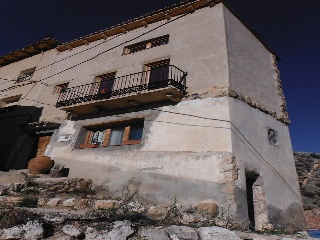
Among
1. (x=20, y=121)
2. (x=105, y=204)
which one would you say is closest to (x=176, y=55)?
(x=105, y=204)

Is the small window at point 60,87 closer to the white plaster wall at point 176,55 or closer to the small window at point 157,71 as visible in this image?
the white plaster wall at point 176,55

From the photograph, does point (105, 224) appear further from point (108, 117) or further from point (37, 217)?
point (108, 117)

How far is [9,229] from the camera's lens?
400 centimetres

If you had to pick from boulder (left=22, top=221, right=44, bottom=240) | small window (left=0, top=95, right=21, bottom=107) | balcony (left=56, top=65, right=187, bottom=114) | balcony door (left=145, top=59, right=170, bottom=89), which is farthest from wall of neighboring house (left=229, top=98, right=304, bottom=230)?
small window (left=0, top=95, right=21, bottom=107)

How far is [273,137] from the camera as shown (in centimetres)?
954

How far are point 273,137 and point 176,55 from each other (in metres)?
5.91

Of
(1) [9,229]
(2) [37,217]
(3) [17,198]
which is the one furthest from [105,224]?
(3) [17,198]

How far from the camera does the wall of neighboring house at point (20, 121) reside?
42.8 ft

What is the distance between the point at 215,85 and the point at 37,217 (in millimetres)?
7529

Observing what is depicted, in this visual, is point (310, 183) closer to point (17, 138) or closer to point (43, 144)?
point (43, 144)

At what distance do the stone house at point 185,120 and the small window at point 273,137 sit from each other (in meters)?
0.06

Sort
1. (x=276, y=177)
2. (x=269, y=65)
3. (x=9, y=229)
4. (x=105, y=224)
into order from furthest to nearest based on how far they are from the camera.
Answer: (x=269, y=65) < (x=276, y=177) < (x=105, y=224) < (x=9, y=229)

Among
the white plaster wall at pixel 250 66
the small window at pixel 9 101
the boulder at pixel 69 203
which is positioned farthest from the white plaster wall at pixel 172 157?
the small window at pixel 9 101

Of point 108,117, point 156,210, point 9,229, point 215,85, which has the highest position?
point 215,85
